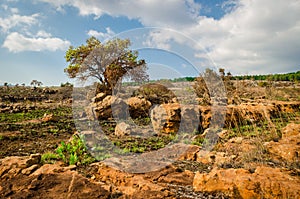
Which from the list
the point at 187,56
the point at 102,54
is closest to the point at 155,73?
the point at 187,56

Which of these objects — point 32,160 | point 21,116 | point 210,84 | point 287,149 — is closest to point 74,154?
point 32,160

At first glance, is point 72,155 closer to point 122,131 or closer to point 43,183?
point 43,183

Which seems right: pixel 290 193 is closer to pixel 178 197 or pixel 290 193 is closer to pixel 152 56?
pixel 178 197

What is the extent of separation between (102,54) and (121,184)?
1210cm

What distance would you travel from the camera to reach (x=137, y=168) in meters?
3.64

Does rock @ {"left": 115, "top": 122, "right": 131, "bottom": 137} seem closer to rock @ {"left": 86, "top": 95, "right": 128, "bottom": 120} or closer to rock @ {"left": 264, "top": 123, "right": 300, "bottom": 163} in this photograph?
rock @ {"left": 86, "top": 95, "right": 128, "bottom": 120}

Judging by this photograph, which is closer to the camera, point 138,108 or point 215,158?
point 215,158

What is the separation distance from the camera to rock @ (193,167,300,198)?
2453 mm

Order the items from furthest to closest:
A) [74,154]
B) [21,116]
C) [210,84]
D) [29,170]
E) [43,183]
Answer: [210,84] → [21,116] → [74,154] → [29,170] → [43,183]

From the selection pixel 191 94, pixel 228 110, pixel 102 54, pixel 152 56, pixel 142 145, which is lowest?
pixel 142 145

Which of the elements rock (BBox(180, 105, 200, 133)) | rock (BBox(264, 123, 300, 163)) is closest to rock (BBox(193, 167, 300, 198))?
rock (BBox(264, 123, 300, 163))

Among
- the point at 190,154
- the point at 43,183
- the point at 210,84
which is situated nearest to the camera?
the point at 43,183

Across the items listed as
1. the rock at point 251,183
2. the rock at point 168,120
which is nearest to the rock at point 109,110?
the rock at point 168,120

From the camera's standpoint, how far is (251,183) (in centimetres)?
257
